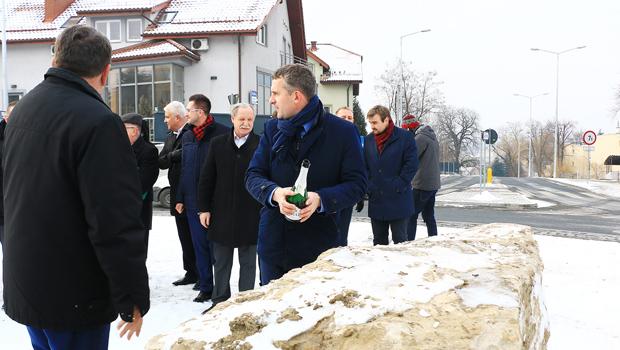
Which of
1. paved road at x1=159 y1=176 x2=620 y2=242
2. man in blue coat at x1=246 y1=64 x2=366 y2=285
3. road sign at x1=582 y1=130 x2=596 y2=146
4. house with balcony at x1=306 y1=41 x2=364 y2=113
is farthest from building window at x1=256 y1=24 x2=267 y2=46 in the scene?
man in blue coat at x1=246 y1=64 x2=366 y2=285

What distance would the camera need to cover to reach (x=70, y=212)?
2.10 m

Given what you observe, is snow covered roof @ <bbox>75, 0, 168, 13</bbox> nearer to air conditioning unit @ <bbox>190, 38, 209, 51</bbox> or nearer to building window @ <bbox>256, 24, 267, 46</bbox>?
air conditioning unit @ <bbox>190, 38, 209, 51</bbox>

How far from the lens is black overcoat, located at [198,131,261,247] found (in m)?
4.77

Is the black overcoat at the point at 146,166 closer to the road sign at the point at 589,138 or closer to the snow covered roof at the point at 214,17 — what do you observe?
the snow covered roof at the point at 214,17

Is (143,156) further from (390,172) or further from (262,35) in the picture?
(262,35)

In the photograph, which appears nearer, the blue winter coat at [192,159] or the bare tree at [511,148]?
the blue winter coat at [192,159]

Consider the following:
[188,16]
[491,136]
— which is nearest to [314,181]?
[491,136]

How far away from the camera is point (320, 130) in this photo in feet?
10.6

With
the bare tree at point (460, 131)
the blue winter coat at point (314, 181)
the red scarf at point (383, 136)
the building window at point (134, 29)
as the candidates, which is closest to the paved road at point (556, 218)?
the red scarf at point (383, 136)

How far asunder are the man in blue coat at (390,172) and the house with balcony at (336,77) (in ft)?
115

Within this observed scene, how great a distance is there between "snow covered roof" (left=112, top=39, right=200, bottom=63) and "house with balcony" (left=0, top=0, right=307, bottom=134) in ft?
→ 0.15

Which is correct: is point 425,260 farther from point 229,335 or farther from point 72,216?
point 72,216

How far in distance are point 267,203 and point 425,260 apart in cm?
93

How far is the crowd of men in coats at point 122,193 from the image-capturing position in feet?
6.84
